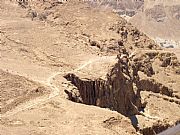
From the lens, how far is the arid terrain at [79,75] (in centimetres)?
1944

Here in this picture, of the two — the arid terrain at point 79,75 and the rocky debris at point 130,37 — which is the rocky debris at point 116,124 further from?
the rocky debris at point 130,37

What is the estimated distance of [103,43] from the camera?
3688 centimetres

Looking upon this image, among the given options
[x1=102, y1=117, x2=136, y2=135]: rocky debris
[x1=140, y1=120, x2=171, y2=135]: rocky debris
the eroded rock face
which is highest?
[x1=102, y1=117, x2=136, y2=135]: rocky debris

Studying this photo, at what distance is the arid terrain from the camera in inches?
765

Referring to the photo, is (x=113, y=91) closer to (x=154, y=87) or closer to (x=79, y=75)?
(x=79, y=75)

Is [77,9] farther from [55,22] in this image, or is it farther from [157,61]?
[157,61]

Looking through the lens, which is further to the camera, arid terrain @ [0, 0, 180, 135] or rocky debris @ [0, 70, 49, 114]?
rocky debris @ [0, 70, 49, 114]

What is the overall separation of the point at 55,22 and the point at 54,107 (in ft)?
65.2

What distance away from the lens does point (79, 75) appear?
27000 millimetres

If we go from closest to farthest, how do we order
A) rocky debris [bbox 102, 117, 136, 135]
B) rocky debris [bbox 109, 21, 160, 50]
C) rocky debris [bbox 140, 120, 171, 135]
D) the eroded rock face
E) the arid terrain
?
1. rocky debris [bbox 102, 117, 136, 135]
2. the arid terrain
3. the eroded rock face
4. rocky debris [bbox 140, 120, 171, 135]
5. rocky debris [bbox 109, 21, 160, 50]

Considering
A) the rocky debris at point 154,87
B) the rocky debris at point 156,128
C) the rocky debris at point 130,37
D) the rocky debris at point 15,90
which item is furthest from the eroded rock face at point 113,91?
the rocky debris at point 130,37

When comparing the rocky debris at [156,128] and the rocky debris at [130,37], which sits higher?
the rocky debris at [130,37]

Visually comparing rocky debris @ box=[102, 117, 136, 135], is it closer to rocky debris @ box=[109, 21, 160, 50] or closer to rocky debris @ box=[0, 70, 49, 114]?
rocky debris @ box=[0, 70, 49, 114]

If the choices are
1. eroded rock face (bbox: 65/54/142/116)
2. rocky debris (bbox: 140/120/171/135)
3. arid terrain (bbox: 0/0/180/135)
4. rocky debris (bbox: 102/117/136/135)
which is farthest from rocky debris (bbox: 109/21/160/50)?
rocky debris (bbox: 102/117/136/135)
